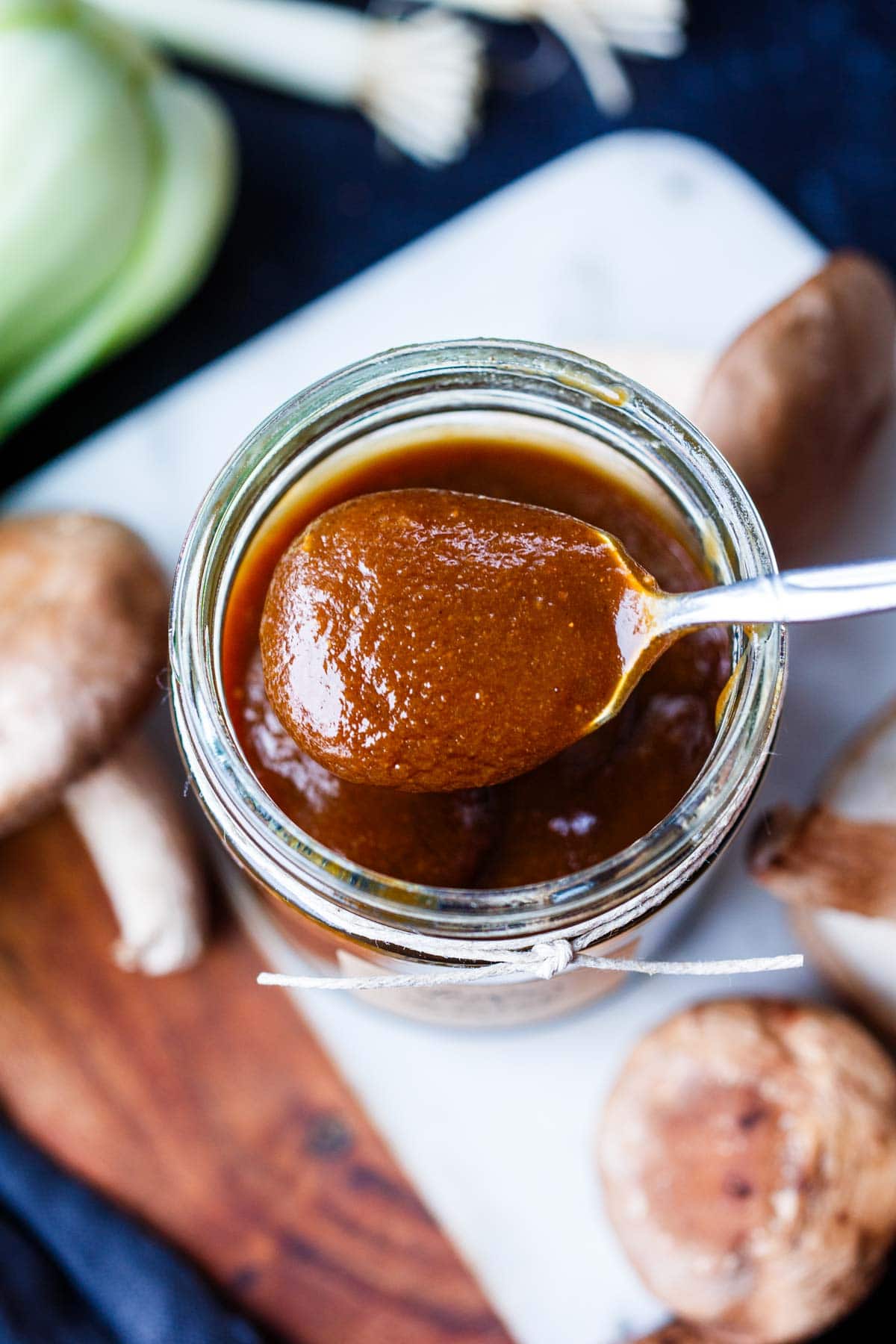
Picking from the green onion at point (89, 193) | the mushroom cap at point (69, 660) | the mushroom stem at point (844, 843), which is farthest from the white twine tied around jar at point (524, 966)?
the green onion at point (89, 193)

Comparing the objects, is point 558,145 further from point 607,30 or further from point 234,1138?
point 234,1138

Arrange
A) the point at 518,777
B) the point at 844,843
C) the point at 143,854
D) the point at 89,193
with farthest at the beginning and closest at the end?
the point at 89,193 → the point at 143,854 → the point at 844,843 → the point at 518,777

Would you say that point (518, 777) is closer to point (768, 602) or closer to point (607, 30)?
point (768, 602)

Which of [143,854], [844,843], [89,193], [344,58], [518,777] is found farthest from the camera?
[344,58]

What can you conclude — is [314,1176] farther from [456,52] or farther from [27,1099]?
[456,52]

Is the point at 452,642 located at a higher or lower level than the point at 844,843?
higher

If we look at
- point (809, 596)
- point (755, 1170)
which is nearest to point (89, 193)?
point (809, 596)

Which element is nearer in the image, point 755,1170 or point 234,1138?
point 755,1170

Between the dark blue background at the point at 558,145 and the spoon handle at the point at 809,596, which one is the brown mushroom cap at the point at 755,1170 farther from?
the dark blue background at the point at 558,145

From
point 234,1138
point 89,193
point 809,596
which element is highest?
point 89,193

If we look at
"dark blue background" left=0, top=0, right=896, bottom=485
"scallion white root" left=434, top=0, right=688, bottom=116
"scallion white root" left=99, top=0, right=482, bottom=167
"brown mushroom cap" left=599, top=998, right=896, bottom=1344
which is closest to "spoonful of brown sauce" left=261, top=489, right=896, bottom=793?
"brown mushroom cap" left=599, top=998, right=896, bottom=1344
